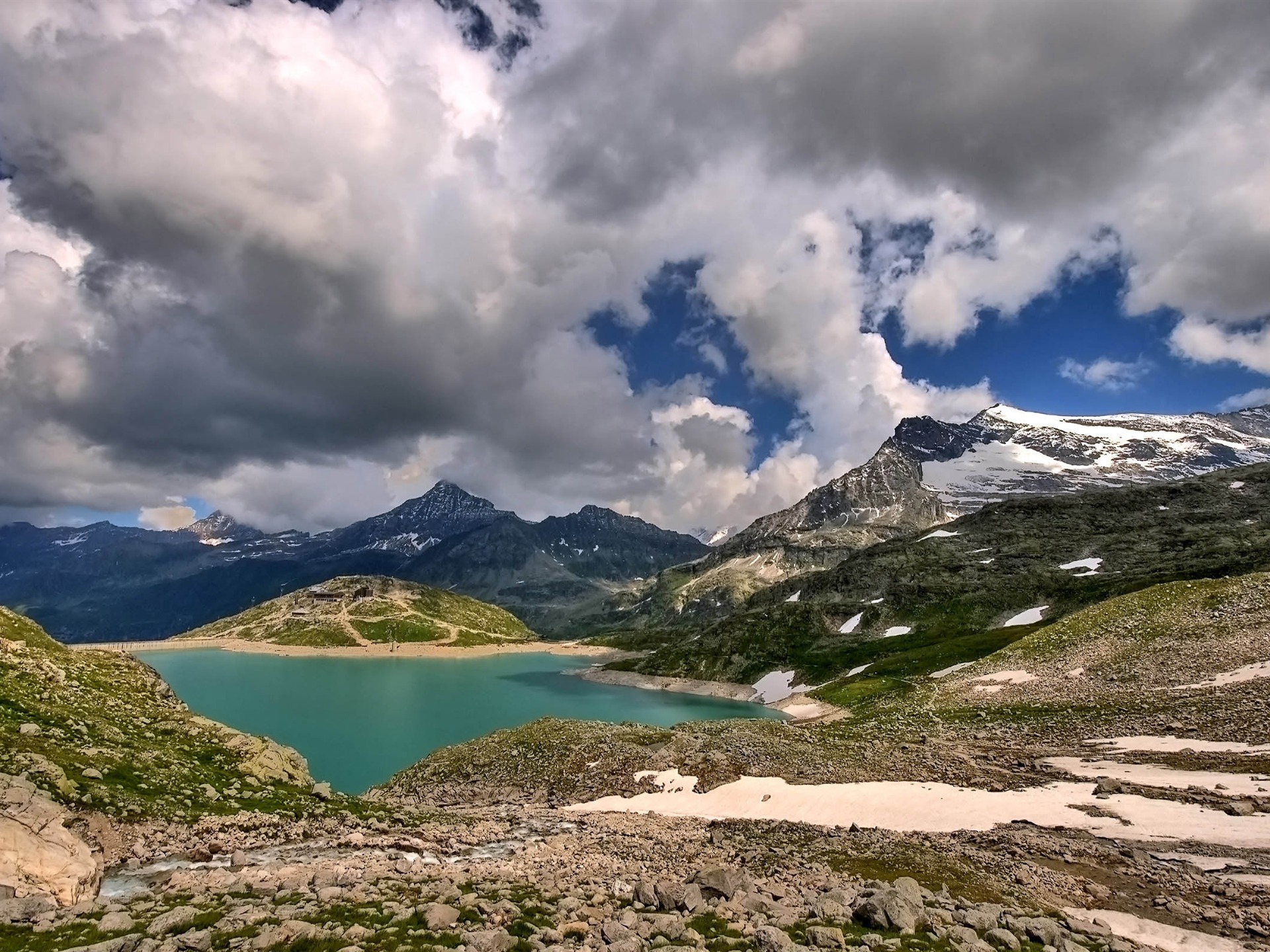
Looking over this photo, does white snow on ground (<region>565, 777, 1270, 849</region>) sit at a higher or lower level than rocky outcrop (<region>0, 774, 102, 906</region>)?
lower

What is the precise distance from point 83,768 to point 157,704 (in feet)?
69.6

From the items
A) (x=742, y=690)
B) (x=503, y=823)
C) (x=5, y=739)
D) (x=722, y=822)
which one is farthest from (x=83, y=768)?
(x=742, y=690)

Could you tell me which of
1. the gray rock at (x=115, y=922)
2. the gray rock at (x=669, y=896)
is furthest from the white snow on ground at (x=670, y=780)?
the gray rock at (x=115, y=922)

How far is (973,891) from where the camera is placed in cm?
2319

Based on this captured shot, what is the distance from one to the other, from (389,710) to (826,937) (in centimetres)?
14047

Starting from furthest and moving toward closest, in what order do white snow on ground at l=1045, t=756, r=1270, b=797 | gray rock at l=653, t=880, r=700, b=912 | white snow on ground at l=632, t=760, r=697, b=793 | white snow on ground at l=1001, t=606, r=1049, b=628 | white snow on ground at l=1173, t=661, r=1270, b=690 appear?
1. white snow on ground at l=1001, t=606, r=1049, b=628
2. white snow on ground at l=1173, t=661, r=1270, b=690
3. white snow on ground at l=632, t=760, r=697, b=793
4. white snow on ground at l=1045, t=756, r=1270, b=797
5. gray rock at l=653, t=880, r=700, b=912

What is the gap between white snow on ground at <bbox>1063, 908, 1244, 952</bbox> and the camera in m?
18.8

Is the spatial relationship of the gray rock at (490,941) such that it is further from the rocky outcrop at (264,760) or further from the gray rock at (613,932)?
the rocky outcrop at (264,760)

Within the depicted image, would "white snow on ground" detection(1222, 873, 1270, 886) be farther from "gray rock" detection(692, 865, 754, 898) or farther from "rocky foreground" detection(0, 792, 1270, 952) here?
"gray rock" detection(692, 865, 754, 898)

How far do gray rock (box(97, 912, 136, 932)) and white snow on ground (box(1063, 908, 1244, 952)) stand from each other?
26659 millimetres

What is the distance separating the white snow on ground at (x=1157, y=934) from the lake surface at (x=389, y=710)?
68630mm

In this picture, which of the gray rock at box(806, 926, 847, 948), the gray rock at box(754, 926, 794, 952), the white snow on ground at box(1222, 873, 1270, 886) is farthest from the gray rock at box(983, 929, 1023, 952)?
the white snow on ground at box(1222, 873, 1270, 886)

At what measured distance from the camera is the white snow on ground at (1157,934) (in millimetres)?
18766

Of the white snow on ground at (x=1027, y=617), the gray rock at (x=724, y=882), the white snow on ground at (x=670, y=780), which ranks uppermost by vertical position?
the white snow on ground at (x=1027, y=617)
